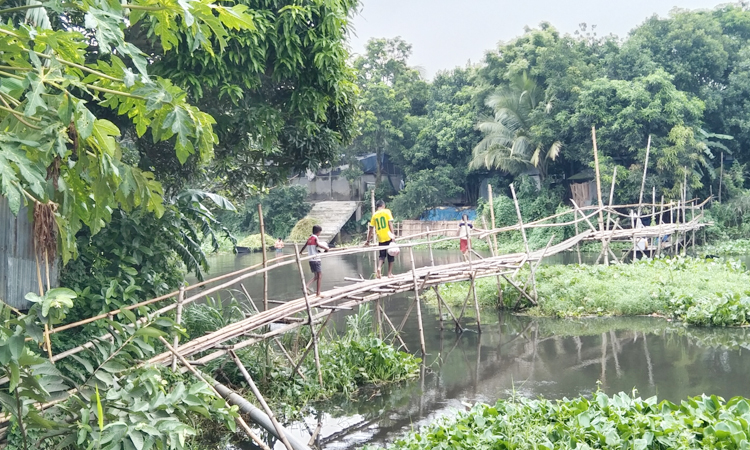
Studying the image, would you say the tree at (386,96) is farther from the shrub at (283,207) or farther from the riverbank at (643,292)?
the riverbank at (643,292)

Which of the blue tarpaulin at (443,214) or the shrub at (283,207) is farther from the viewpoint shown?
the shrub at (283,207)

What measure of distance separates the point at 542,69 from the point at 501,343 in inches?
668

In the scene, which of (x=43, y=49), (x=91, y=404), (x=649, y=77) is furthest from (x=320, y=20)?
(x=649, y=77)

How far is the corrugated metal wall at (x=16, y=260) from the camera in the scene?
5961mm

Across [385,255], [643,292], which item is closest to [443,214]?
[643,292]

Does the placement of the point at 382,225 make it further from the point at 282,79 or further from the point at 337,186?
the point at 337,186

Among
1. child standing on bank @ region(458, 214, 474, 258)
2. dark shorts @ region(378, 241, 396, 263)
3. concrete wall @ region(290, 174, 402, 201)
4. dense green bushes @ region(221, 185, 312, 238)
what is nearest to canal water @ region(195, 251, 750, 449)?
child standing on bank @ region(458, 214, 474, 258)

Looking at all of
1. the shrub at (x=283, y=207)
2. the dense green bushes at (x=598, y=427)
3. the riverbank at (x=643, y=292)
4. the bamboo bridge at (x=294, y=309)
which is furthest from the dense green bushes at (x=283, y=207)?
the dense green bushes at (x=598, y=427)

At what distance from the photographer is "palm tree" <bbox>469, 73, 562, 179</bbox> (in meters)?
25.5

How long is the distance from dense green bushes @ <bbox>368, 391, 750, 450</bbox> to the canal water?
76 cm

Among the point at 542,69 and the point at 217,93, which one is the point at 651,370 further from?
the point at 542,69

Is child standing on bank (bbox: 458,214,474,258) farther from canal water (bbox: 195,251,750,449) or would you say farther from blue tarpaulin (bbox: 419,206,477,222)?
blue tarpaulin (bbox: 419,206,477,222)

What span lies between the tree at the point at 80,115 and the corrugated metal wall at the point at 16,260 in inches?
101

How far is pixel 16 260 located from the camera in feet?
19.9
